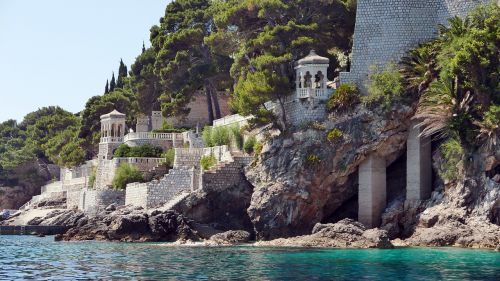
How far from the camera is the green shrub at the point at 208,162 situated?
5369cm

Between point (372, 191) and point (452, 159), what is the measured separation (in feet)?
14.8

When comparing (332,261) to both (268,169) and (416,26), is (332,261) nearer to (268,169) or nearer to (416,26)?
(268,169)

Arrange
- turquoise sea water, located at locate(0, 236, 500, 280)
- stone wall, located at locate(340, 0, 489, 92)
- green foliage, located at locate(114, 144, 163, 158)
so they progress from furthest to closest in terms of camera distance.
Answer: green foliage, located at locate(114, 144, 163, 158) → stone wall, located at locate(340, 0, 489, 92) → turquoise sea water, located at locate(0, 236, 500, 280)

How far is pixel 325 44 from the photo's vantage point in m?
53.4

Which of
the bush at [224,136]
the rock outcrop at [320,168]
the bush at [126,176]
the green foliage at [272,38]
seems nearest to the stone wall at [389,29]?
the rock outcrop at [320,168]

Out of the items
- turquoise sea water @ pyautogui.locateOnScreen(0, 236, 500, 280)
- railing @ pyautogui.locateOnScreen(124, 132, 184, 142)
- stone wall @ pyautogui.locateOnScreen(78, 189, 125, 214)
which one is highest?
railing @ pyautogui.locateOnScreen(124, 132, 184, 142)

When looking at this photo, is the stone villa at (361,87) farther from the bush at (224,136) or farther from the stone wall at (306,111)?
the bush at (224,136)

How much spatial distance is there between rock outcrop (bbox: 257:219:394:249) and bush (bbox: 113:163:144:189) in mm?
15519

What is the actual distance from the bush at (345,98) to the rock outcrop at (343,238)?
6.84 m

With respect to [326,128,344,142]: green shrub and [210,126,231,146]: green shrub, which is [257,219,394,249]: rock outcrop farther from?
[210,126,231,146]: green shrub

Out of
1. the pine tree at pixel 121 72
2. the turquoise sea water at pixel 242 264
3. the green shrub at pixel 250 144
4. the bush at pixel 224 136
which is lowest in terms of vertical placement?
the turquoise sea water at pixel 242 264

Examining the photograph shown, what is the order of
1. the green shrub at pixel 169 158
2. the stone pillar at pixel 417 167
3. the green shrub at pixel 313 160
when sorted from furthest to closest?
the green shrub at pixel 169 158
the green shrub at pixel 313 160
the stone pillar at pixel 417 167

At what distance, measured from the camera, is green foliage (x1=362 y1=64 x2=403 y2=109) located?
47.4 meters

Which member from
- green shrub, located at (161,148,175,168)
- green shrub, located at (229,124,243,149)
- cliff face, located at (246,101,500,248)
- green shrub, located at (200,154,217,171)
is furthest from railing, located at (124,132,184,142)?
cliff face, located at (246,101,500,248)
